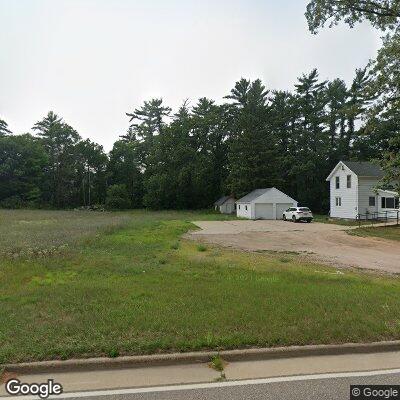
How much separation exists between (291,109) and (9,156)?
45.9 meters

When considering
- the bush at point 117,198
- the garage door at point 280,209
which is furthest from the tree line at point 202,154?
the garage door at point 280,209

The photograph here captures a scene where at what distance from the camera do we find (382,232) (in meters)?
23.5

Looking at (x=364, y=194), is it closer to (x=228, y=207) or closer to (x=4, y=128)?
(x=228, y=207)

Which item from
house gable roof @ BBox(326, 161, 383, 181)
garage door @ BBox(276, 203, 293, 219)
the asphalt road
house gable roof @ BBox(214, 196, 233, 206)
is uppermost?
house gable roof @ BBox(326, 161, 383, 181)

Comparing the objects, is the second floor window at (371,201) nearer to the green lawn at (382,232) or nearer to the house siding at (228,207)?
the green lawn at (382,232)

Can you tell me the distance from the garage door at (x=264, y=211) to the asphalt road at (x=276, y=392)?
35.9 m

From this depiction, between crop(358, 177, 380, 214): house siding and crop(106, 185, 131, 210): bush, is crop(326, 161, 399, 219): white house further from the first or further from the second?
crop(106, 185, 131, 210): bush

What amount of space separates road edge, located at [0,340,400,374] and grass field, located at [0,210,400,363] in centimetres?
13

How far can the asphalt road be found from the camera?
137 inches

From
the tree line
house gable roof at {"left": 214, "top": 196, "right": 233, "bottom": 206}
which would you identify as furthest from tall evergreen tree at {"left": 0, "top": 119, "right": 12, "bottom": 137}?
house gable roof at {"left": 214, "top": 196, "right": 233, "bottom": 206}

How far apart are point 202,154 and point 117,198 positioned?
15.4 metres

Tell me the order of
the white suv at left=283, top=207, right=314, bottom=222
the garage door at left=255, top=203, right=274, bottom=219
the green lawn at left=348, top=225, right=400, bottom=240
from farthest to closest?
the garage door at left=255, top=203, right=274, bottom=219
the white suv at left=283, top=207, right=314, bottom=222
the green lawn at left=348, top=225, right=400, bottom=240

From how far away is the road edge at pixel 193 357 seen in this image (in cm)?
400

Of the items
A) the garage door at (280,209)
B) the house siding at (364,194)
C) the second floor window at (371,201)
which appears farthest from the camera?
the garage door at (280,209)
